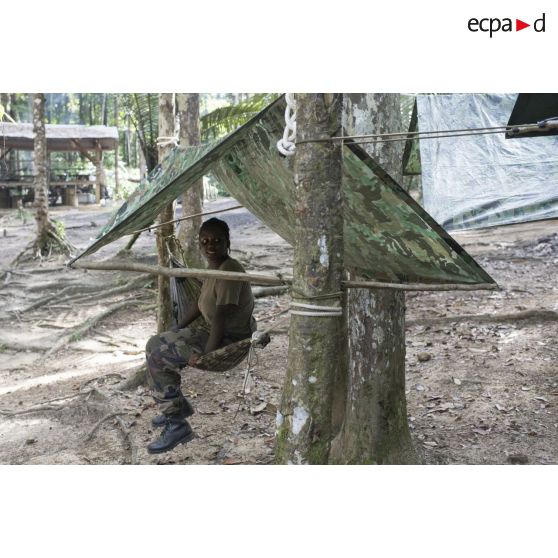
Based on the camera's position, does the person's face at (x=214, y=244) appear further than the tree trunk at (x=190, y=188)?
No

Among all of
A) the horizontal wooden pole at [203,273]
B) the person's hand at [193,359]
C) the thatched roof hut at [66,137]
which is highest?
the thatched roof hut at [66,137]

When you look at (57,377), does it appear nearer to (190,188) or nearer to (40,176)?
(190,188)

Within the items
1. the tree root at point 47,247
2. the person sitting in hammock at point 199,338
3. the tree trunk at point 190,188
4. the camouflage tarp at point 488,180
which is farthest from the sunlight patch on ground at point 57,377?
the tree root at point 47,247

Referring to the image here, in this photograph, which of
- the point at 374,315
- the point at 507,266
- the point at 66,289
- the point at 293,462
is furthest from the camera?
the point at 66,289

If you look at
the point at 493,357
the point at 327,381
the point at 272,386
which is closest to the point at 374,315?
the point at 327,381

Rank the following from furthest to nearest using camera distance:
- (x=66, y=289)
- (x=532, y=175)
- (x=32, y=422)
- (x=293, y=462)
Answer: (x=66, y=289) < (x=532, y=175) < (x=32, y=422) < (x=293, y=462)

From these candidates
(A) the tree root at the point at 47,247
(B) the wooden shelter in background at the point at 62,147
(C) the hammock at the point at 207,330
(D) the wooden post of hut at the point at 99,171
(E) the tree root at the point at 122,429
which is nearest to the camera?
(C) the hammock at the point at 207,330

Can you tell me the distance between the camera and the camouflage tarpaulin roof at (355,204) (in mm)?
2230

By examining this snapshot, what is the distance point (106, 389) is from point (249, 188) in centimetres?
206

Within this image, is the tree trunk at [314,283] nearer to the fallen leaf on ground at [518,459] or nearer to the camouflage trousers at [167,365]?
the camouflage trousers at [167,365]

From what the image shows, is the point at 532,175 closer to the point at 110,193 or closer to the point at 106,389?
the point at 106,389

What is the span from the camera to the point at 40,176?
8.31m

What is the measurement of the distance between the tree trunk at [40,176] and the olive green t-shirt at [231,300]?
599cm

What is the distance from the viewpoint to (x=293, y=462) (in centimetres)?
198
